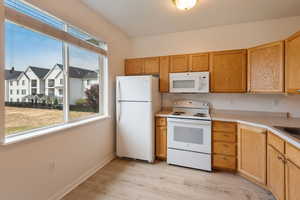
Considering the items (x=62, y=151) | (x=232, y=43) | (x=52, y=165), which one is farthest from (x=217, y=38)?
(x=52, y=165)

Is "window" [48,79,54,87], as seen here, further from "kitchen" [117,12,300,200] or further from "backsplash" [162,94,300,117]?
"backsplash" [162,94,300,117]

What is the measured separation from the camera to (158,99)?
3193mm

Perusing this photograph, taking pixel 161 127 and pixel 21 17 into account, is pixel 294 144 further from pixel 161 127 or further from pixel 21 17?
pixel 21 17

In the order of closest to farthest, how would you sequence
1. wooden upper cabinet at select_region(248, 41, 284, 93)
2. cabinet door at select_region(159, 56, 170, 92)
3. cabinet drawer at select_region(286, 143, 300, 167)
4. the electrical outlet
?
1. cabinet drawer at select_region(286, 143, 300, 167)
2. the electrical outlet
3. wooden upper cabinet at select_region(248, 41, 284, 93)
4. cabinet door at select_region(159, 56, 170, 92)

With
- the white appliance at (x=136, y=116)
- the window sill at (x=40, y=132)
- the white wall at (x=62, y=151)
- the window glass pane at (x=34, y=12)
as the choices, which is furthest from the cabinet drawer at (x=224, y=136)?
the window glass pane at (x=34, y=12)

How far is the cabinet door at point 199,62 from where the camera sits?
285cm

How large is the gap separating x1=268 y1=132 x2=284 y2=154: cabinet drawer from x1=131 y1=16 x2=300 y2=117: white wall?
3.39 ft

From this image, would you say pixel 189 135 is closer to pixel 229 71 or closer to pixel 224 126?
pixel 224 126

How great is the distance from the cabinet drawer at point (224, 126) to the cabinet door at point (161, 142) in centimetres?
88

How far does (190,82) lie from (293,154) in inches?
69.7

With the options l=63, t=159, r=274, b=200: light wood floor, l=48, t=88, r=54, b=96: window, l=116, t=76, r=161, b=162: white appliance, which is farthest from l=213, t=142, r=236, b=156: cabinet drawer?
l=48, t=88, r=54, b=96: window

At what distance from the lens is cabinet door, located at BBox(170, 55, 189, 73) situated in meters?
2.97

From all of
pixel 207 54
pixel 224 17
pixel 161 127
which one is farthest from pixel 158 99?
pixel 224 17

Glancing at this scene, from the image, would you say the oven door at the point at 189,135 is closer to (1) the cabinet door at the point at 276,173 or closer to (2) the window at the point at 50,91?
(1) the cabinet door at the point at 276,173
